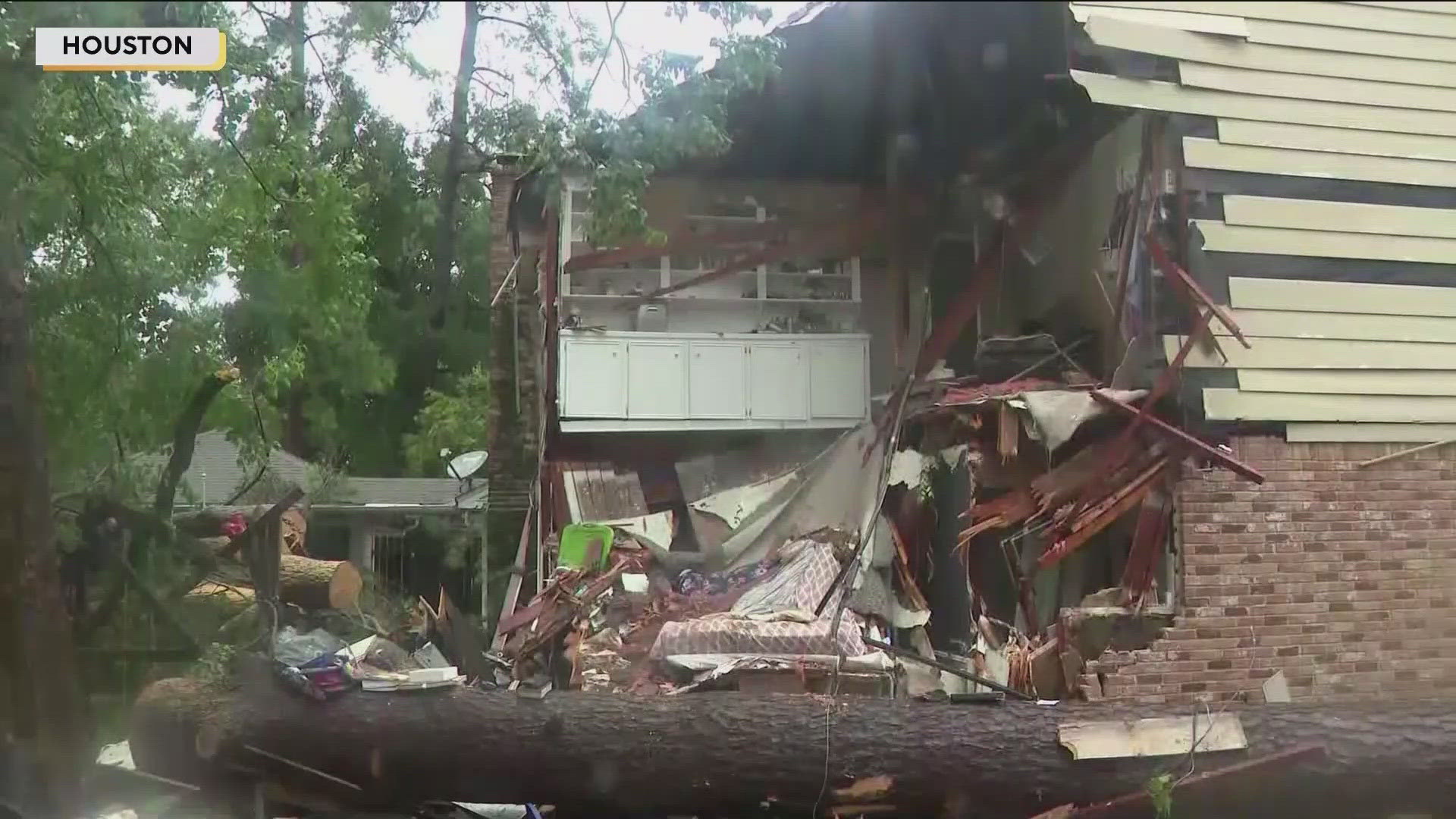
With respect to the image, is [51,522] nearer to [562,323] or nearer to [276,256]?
[276,256]

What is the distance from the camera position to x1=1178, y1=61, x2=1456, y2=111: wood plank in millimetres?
5887

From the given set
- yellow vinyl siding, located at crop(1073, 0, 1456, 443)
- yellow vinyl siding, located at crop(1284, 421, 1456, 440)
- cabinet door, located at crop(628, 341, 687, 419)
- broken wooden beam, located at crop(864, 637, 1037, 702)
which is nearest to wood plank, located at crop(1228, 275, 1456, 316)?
yellow vinyl siding, located at crop(1073, 0, 1456, 443)

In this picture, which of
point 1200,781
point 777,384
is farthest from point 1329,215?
Result: point 777,384

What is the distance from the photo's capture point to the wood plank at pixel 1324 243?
5.77 m

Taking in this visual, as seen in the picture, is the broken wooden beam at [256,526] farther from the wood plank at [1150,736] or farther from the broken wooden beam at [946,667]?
the wood plank at [1150,736]

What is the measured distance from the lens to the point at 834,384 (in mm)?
8117

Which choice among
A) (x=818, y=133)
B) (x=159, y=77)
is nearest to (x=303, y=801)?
(x=159, y=77)

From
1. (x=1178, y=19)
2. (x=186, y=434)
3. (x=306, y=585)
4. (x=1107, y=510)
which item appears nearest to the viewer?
(x=1107, y=510)

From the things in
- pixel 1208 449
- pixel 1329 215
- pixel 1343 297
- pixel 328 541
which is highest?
pixel 1329 215

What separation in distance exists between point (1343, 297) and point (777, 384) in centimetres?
377

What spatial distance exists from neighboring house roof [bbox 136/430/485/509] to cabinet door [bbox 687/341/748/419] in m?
2.94

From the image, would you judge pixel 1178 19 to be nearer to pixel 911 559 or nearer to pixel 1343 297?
pixel 1343 297

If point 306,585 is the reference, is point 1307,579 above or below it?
above

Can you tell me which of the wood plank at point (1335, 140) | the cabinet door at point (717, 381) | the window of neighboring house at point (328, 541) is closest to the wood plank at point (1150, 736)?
the wood plank at point (1335, 140)
